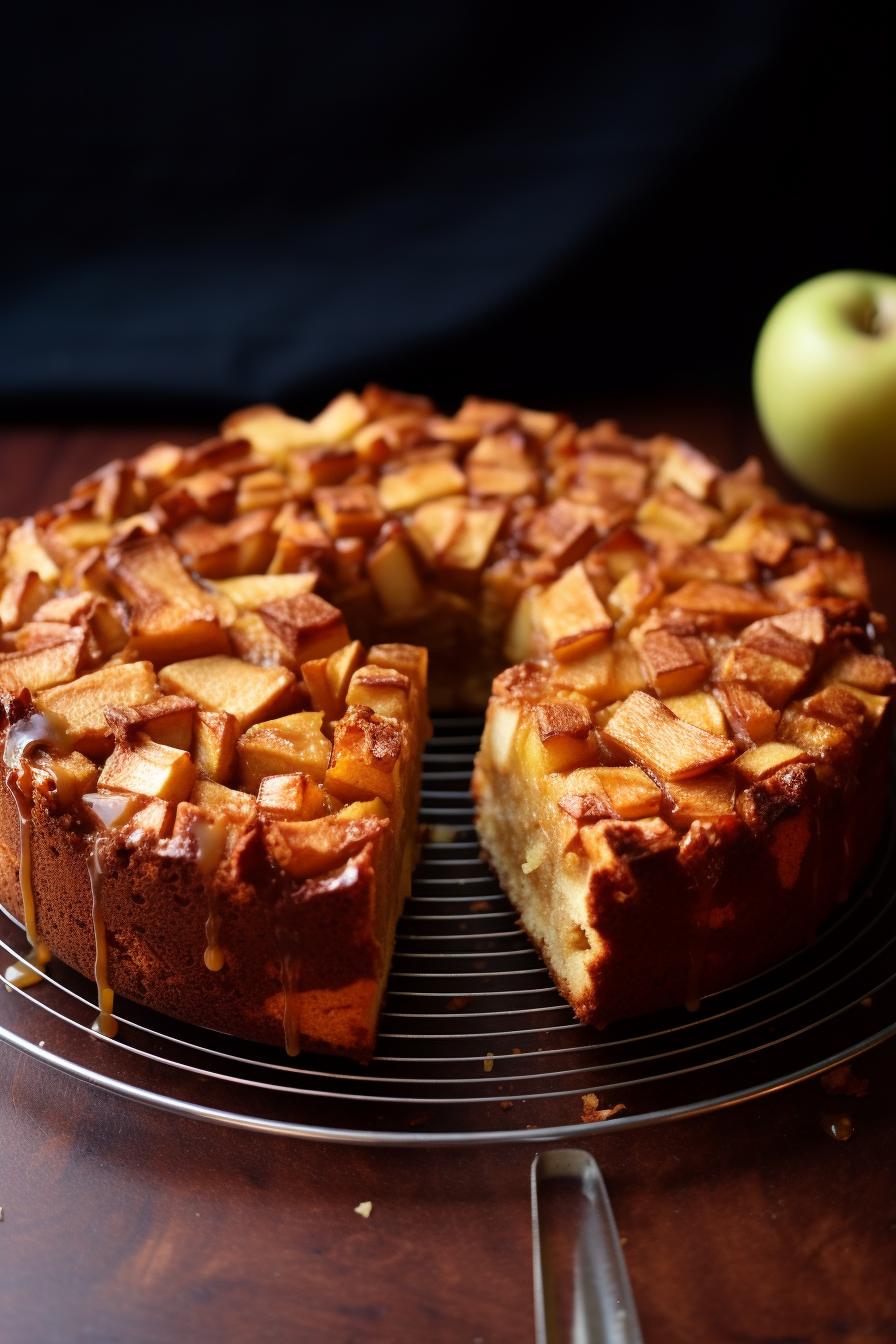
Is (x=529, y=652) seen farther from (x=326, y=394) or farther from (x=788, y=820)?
(x=326, y=394)

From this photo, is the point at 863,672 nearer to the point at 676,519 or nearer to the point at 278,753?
the point at 676,519

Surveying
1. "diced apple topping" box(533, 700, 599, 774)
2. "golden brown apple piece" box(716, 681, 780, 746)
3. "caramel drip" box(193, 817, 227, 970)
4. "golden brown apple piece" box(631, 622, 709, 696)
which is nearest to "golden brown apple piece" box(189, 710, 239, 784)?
"caramel drip" box(193, 817, 227, 970)

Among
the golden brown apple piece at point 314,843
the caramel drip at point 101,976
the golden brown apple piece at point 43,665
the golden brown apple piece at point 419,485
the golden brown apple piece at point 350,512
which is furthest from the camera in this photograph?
the golden brown apple piece at point 419,485

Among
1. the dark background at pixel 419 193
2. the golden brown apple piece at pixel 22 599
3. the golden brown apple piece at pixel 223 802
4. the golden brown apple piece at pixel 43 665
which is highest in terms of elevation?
the dark background at pixel 419 193

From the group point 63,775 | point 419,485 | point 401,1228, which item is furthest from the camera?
point 419,485

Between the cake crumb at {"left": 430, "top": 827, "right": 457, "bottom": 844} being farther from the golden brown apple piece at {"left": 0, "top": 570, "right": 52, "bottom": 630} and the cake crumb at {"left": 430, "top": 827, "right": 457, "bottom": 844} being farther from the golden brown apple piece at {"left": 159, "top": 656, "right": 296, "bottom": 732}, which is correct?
the golden brown apple piece at {"left": 0, "top": 570, "right": 52, "bottom": 630}

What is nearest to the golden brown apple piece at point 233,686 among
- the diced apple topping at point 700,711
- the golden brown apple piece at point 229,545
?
the golden brown apple piece at point 229,545

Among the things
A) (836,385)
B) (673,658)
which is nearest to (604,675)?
(673,658)

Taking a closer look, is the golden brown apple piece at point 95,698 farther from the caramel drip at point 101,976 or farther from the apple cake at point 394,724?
the caramel drip at point 101,976
